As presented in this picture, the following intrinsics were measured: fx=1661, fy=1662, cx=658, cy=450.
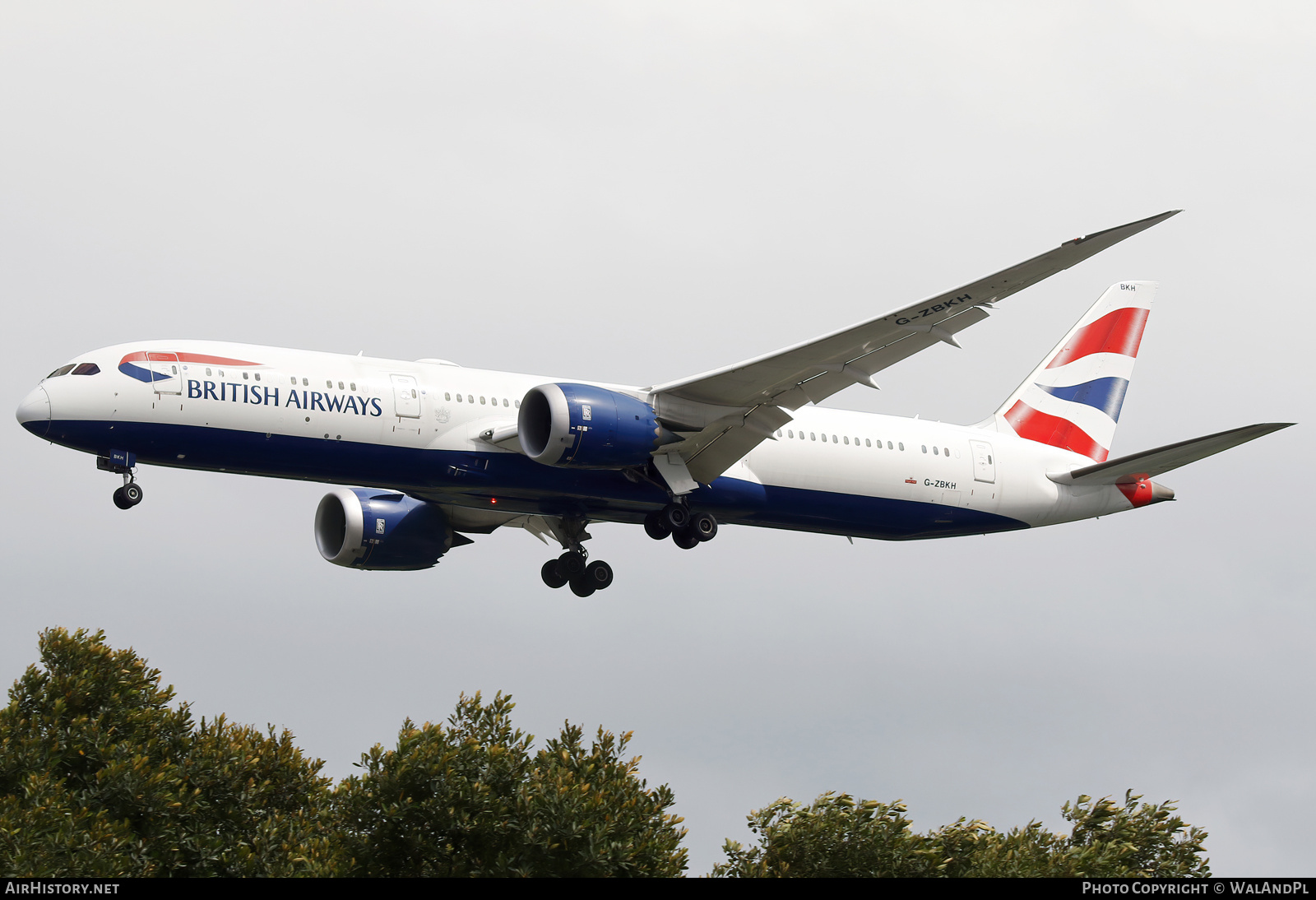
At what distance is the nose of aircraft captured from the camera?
33562 mm

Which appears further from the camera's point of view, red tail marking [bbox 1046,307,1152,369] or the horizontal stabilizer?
red tail marking [bbox 1046,307,1152,369]

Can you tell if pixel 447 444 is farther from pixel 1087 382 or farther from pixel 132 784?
pixel 1087 382

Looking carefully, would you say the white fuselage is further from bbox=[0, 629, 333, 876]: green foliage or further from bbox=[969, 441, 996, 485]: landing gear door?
bbox=[0, 629, 333, 876]: green foliage

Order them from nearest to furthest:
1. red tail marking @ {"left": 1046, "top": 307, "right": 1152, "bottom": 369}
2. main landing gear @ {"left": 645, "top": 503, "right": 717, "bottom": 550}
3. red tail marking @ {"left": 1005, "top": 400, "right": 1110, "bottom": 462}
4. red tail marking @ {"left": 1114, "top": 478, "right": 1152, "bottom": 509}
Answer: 1. main landing gear @ {"left": 645, "top": 503, "right": 717, "bottom": 550}
2. red tail marking @ {"left": 1114, "top": 478, "right": 1152, "bottom": 509}
3. red tail marking @ {"left": 1005, "top": 400, "right": 1110, "bottom": 462}
4. red tail marking @ {"left": 1046, "top": 307, "right": 1152, "bottom": 369}

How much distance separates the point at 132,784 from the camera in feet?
120

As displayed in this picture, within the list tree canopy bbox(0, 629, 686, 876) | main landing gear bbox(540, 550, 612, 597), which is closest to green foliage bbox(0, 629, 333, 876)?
tree canopy bbox(0, 629, 686, 876)

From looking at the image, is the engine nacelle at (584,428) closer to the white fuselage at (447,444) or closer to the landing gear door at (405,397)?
the white fuselage at (447,444)

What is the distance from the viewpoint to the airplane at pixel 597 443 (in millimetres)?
34000

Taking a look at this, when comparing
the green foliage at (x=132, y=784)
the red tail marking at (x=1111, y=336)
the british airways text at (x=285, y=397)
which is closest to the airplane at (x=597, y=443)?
the british airways text at (x=285, y=397)

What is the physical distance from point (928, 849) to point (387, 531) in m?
16.9

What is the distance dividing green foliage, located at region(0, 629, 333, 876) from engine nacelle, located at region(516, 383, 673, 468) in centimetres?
937

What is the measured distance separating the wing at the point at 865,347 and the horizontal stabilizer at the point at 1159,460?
693cm
